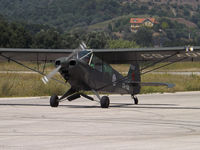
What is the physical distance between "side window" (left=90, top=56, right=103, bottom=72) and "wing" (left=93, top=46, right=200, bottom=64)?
9.1 inches

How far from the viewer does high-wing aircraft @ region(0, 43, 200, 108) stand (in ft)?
55.4

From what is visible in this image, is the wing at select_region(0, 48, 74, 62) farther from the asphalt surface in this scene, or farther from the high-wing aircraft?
the asphalt surface

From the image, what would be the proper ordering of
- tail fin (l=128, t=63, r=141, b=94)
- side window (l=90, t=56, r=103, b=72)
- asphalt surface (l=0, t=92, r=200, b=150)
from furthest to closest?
tail fin (l=128, t=63, r=141, b=94) → side window (l=90, t=56, r=103, b=72) → asphalt surface (l=0, t=92, r=200, b=150)

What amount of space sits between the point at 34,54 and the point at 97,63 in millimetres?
3481

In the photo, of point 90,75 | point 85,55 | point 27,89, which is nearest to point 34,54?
point 85,55

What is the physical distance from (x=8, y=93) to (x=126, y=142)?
17.5 metres

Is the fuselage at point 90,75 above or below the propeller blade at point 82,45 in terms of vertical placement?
below

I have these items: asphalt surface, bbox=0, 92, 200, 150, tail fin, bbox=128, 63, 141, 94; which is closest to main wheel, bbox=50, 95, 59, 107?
asphalt surface, bbox=0, 92, 200, 150

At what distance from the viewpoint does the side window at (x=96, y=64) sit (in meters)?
18.1

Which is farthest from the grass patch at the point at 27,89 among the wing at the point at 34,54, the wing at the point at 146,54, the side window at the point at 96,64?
the side window at the point at 96,64

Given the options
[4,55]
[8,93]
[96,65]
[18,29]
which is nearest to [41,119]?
[96,65]

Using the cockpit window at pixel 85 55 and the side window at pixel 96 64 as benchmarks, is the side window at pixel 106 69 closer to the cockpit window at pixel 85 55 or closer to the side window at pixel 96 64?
the side window at pixel 96 64

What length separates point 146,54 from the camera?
19438 millimetres

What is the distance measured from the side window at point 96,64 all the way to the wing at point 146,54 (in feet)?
0.76
